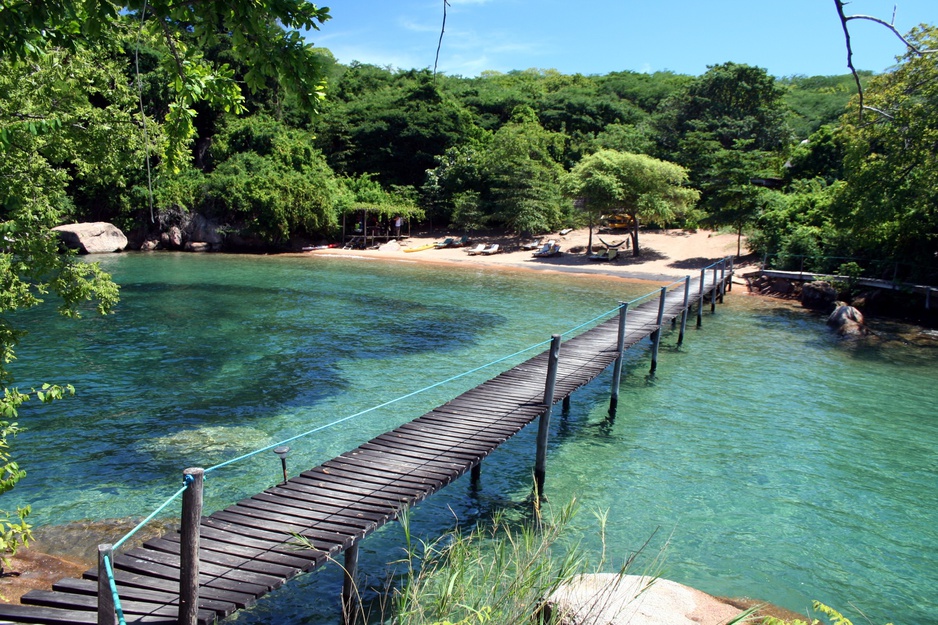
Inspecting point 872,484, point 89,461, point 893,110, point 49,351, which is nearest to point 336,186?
point 49,351

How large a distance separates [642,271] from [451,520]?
26.3 metres

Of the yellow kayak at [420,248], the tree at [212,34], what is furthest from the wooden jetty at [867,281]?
the tree at [212,34]

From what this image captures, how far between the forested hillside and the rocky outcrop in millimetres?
2671

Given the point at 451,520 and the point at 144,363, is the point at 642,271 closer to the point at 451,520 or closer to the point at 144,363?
the point at 144,363

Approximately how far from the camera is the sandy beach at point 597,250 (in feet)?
110

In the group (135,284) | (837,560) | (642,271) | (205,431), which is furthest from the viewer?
(642,271)

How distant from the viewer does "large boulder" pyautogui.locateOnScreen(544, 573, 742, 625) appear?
18.5ft

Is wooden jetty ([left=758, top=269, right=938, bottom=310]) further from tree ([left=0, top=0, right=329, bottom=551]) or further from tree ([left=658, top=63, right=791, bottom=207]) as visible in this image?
tree ([left=0, top=0, right=329, bottom=551])

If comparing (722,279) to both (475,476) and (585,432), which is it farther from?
(475,476)

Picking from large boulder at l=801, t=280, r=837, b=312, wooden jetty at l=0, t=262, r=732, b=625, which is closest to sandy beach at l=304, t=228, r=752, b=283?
large boulder at l=801, t=280, r=837, b=312

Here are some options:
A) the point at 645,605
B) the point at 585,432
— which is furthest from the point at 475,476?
the point at 645,605

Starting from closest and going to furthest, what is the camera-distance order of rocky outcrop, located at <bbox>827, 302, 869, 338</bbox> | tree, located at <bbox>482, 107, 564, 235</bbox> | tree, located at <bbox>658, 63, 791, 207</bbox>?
rocky outcrop, located at <bbox>827, 302, 869, 338</bbox>
tree, located at <bbox>482, 107, 564, 235</bbox>
tree, located at <bbox>658, 63, 791, 207</bbox>

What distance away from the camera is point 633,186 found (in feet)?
110

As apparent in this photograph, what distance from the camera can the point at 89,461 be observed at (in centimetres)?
1018
